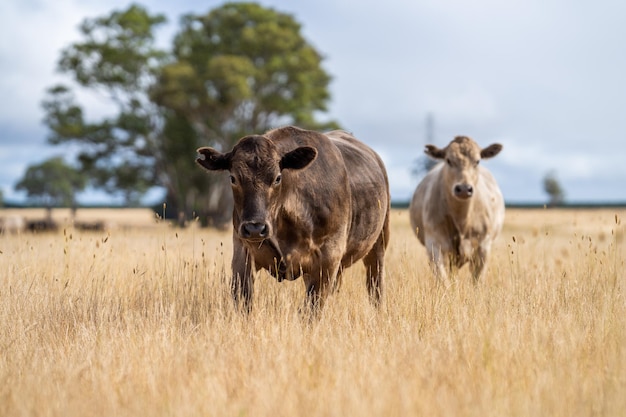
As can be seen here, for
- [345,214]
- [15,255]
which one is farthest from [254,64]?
[345,214]

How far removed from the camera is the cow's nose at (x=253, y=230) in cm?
581

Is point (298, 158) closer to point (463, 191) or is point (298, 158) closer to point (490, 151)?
point (463, 191)

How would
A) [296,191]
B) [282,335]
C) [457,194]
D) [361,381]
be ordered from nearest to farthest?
[361,381] < [282,335] < [296,191] < [457,194]

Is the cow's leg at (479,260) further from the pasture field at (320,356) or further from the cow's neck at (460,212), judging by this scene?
the pasture field at (320,356)

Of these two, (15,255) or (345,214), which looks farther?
(15,255)

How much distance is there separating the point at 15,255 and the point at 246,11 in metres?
23.9

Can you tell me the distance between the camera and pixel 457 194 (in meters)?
9.84

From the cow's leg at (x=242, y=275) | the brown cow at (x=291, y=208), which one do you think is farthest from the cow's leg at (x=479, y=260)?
the cow's leg at (x=242, y=275)

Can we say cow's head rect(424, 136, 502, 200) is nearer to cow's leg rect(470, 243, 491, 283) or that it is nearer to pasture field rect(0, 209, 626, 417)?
cow's leg rect(470, 243, 491, 283)

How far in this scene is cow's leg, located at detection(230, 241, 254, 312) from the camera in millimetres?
6500

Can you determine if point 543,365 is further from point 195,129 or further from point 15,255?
point 195,129

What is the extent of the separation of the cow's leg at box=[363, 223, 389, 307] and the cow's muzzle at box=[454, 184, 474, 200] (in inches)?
65.7

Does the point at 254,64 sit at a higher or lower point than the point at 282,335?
higher

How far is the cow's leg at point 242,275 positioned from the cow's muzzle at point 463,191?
4164mm
